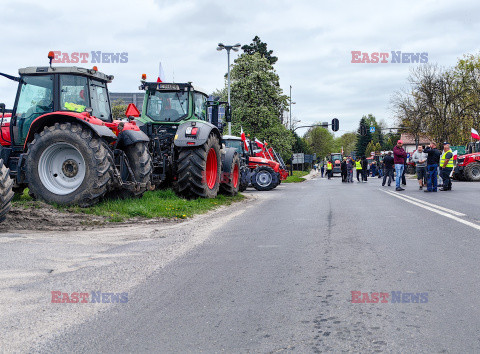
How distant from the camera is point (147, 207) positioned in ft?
31.9

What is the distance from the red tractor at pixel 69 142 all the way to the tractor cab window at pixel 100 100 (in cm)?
2

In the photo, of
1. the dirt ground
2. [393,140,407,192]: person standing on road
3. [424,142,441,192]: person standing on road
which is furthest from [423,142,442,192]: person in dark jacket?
the dirt ground

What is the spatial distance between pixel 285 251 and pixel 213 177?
24.1 feet

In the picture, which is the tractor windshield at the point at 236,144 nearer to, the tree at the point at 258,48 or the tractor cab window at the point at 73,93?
the tractor cab window at the point at 73,93

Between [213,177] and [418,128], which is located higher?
[418,128]

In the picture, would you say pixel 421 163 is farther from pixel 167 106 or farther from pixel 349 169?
pixel 349 169

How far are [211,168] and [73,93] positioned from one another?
4408mm

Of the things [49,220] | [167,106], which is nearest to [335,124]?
[167,106]

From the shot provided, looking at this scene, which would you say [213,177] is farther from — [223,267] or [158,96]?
[223,267]

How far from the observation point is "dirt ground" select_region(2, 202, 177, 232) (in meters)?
7.70

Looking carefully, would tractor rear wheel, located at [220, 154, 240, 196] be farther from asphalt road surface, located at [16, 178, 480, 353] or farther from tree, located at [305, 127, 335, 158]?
tree, located at [305, 127, 335, 158]

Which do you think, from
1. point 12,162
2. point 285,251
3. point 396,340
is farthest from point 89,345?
point 12,162

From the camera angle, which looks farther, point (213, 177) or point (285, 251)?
point (213, 177)

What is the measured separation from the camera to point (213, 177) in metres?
13.2
